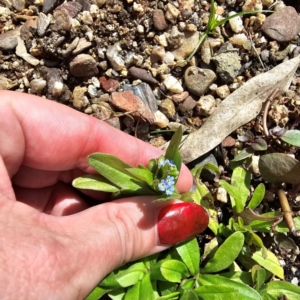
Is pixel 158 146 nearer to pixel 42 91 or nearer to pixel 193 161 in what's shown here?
pixel 193 161

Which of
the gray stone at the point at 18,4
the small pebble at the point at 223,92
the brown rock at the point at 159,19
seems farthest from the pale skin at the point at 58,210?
the gray stone at the point at 18,4

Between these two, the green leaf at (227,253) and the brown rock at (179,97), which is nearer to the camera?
the green leaf at (227,253)

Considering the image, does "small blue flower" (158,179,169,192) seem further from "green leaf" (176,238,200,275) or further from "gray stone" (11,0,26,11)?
"gray stone" (11,0,26,11)

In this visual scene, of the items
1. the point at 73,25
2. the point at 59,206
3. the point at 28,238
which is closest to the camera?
the point at 28,238

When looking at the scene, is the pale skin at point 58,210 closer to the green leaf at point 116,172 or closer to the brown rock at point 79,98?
the green leaf at point 116,172

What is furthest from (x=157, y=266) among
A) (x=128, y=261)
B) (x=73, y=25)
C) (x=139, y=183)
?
(x=73, y=25)

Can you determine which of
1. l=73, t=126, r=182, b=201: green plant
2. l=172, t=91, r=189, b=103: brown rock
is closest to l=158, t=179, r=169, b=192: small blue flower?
l=73, t=126, r=182, b=201: green plant

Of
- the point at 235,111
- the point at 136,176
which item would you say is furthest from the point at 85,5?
the point at 136,176
